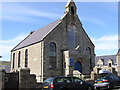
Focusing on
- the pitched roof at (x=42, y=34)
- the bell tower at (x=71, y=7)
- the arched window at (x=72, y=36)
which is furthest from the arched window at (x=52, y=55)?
the bell tower at (x=71, y=7)

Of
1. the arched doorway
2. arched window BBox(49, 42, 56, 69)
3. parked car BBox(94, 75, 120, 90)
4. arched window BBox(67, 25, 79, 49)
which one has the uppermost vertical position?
arched window BBox(67, 25, 79, 49)

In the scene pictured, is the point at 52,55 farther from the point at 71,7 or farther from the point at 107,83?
the point at 107,83

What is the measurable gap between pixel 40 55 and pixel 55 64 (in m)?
2.86

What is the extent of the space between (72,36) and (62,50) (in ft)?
12.0

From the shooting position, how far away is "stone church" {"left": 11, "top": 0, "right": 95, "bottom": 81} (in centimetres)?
2702

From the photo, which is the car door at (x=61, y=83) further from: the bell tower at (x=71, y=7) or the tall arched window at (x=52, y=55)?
the bell tower at (x=71, y=7)

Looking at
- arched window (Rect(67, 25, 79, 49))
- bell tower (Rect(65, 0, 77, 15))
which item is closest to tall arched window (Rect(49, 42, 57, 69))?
arched window (Rect(67, 25, 79, 49))

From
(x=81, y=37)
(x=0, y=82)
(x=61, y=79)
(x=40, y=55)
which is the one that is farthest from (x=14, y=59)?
(x=61, y=79)

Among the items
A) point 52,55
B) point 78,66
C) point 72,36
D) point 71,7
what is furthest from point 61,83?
point 71,7

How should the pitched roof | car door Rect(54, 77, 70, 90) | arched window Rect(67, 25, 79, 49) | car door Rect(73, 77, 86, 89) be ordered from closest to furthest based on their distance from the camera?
car door Rect(54, 77, 70, 90) → car door Rect(73, 77, 86, 89) → the pitched roof → arched window Rect(67, 25, 79, 49)

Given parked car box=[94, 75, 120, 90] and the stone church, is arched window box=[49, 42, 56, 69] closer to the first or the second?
the stone church

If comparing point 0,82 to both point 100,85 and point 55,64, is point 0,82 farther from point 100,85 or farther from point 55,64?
point 55,64

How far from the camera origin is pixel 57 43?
93.2 feet

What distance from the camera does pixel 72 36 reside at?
30812 mm
